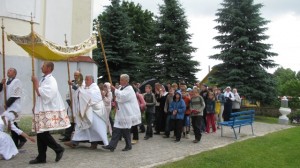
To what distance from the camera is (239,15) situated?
25734 millimetres

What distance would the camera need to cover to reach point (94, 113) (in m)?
9.66

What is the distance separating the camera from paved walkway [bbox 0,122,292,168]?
7.83 meters

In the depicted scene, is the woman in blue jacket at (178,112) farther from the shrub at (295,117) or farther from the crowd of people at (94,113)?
the shrub at (295,117)

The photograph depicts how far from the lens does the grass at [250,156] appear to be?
8172mm

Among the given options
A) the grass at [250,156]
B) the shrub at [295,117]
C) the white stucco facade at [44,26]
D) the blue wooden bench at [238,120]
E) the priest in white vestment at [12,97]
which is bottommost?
the grass at [250,156]

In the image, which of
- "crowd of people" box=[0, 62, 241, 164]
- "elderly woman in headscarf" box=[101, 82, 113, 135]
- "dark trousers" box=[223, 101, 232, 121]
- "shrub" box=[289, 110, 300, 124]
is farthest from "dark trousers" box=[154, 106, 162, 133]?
"shrub" box=[289, 110, 300, 124]

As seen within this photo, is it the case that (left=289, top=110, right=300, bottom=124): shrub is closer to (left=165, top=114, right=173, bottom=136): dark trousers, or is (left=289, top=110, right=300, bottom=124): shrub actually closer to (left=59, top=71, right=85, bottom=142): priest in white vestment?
(left=165, top=114, right=173, bottom=136): dark trousers

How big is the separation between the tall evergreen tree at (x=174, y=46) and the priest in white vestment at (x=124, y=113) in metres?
15.7

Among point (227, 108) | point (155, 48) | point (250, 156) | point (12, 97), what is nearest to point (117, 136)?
point (12, 97)

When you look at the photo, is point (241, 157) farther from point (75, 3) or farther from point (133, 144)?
point (75, 3)

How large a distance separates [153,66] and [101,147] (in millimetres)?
16088

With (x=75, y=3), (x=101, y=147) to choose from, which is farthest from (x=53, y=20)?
(x=101, y=147)

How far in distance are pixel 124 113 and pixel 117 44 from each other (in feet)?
54.3

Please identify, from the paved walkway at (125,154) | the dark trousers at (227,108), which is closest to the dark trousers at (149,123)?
the paved walkway at (125,154)
